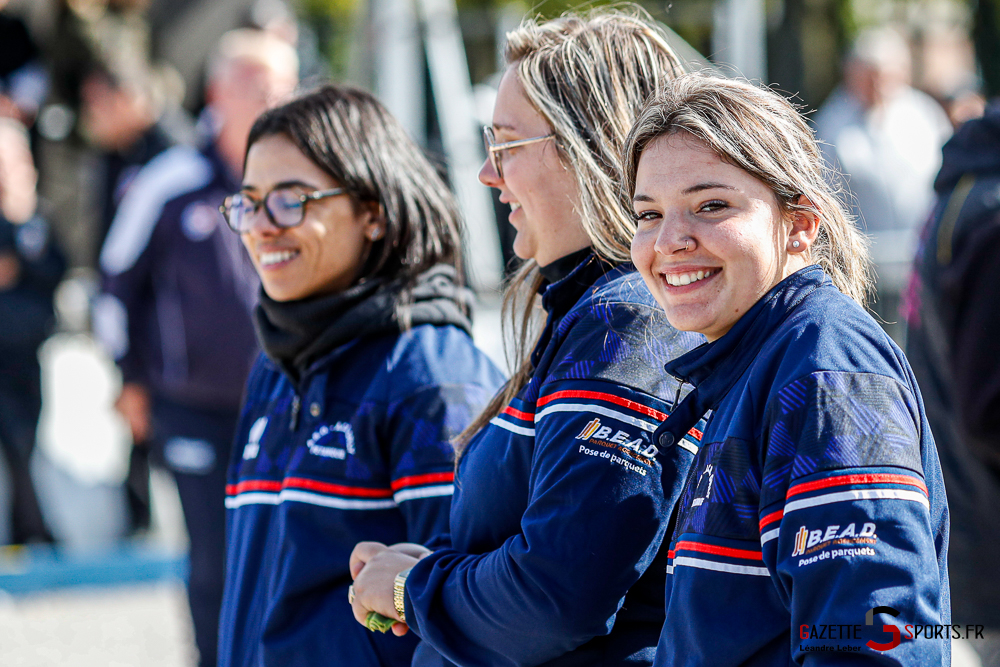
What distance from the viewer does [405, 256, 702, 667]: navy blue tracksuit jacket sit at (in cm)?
163

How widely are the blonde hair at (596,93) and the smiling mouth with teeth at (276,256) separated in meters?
0.72

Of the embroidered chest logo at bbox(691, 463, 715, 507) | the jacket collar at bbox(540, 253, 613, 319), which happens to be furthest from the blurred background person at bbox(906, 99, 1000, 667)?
the embroidered chest logo at bbox(691, 463, 715, 507)

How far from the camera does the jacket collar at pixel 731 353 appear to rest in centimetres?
150

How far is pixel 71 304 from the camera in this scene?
7.69 metres

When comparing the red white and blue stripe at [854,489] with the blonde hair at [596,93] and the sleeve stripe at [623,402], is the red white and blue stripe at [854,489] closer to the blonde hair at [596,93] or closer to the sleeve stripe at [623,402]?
the sleeve stripe at [623,402]

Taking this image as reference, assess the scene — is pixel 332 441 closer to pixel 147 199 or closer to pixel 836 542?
pixel 836 542

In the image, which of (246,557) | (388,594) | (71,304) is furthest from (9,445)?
(388,594)

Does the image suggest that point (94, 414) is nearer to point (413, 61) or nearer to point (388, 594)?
point (413, 61)

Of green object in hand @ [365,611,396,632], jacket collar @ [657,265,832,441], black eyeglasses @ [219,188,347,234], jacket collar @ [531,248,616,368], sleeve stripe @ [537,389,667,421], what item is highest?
black eyeglasses @ [219,188,347,234]

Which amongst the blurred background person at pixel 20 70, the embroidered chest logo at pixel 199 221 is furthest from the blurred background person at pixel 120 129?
the blurred background person at pixel 20 70

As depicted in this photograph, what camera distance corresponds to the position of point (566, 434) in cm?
166

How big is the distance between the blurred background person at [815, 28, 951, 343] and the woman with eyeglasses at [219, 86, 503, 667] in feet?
17.7

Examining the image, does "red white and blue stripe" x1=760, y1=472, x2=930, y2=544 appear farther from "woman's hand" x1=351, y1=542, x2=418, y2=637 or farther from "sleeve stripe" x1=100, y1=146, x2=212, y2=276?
"sleeve stripe" x1=100, y1=146, x2=212, y2=276

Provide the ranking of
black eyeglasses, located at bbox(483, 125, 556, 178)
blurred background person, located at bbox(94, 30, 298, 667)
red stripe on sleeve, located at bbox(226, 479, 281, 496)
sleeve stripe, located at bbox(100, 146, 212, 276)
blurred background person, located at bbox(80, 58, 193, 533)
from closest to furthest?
black eyeglasses, located at bbox(483, 125, 556, 178)
red stripe on sleeve, located at bbox(226, 479, 281, 496)
blurred background person, located at bbox(94, 30, 298, 667)
sleeve stripe, located at bbox(100, 146, 212, 276)
blurred background person, located at bbox(80, 58, 193, 533)
